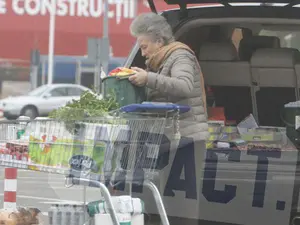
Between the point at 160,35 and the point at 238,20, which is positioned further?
the point at 238,20

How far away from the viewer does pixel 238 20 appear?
6289mm

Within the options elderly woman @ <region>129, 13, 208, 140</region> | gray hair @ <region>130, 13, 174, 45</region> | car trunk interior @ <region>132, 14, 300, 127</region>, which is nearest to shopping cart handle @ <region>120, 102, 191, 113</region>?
elderly woman @ <region>129, 13, 208, 140</region>

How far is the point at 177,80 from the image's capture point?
191 inches

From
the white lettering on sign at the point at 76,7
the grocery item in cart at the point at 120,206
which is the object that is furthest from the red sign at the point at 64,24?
the grocery item in cart at the point at 120,206

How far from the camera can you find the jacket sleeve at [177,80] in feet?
15.9

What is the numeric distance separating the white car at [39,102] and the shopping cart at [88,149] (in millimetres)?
24512

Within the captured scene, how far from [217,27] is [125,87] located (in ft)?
6.16

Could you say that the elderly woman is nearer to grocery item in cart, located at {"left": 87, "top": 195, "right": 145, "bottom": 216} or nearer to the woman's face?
the woman's face

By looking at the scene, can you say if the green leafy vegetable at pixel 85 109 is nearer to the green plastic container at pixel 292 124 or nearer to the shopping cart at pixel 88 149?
the shopping cart at pixel 88 149

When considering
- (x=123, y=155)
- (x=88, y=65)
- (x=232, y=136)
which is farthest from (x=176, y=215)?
(x=88, y=65)

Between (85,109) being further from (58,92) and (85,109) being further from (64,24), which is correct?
(64,24)

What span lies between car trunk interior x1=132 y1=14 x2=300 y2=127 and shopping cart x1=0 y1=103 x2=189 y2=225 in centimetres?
206

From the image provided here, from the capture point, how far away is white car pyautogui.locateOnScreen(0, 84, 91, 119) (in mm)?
29047

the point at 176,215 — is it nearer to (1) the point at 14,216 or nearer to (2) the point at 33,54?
(1) the point at 14,216
